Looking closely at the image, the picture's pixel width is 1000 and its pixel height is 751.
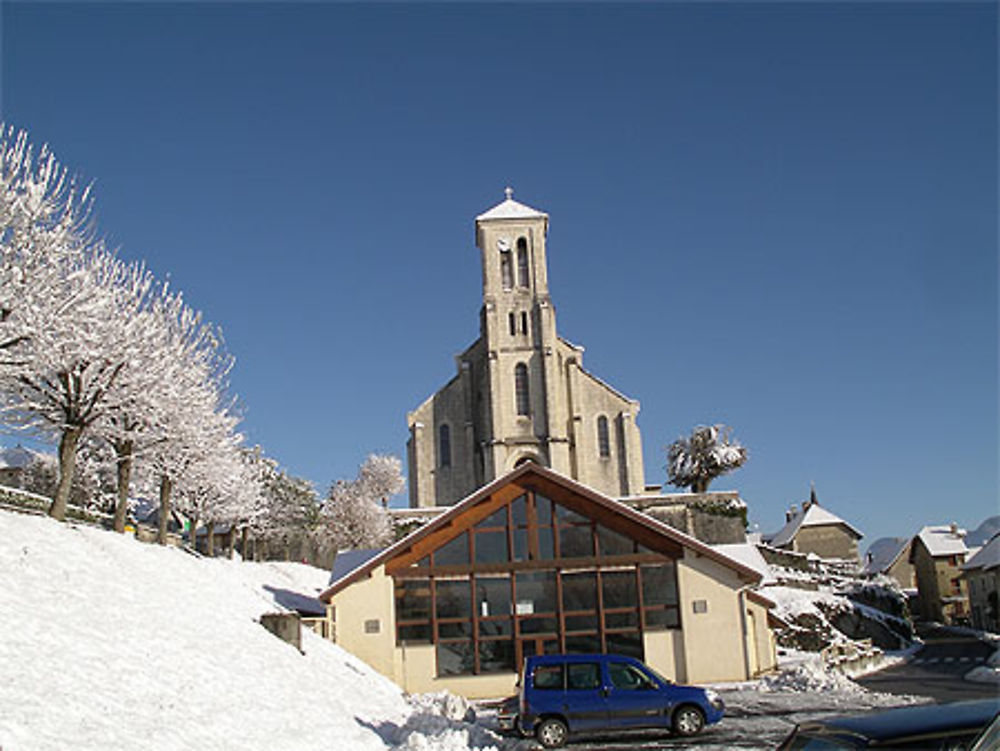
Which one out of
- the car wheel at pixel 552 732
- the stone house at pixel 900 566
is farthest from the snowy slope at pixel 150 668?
the stone house at pixel 900 566

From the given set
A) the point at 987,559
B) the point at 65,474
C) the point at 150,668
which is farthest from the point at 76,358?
the point at 987,559

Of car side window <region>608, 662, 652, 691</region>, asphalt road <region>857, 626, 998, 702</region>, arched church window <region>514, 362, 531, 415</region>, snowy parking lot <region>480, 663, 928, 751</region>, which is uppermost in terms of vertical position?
arched church window <region>514, 362, 531, 415</region>

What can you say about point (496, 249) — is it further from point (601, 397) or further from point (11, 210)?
point (11, 210)

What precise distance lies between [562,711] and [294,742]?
4.96 m

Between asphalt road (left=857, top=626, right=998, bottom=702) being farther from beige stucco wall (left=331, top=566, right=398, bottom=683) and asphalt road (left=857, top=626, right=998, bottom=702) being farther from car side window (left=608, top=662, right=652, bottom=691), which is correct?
beige stucco wall (left=331, top=566, right=398, bottom=683)

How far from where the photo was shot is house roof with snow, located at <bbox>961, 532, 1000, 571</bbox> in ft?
181

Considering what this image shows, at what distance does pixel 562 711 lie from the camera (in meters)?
16.3

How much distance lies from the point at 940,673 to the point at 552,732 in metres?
21.3

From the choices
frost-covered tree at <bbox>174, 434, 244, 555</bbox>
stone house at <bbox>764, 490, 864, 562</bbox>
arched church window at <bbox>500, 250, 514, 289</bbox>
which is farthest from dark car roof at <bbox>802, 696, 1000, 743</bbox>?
stone house at <bbox>764, 490, 864, 562</bbox>

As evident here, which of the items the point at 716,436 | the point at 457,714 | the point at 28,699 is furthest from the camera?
the point at 716,436

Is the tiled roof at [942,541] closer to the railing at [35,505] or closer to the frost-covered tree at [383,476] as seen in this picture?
the frost-covered tree at [383,476]

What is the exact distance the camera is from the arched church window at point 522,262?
59219 mm

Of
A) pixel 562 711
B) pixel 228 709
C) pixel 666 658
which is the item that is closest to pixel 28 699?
pixel 228 709

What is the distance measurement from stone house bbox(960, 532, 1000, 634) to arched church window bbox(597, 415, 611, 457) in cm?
2205
